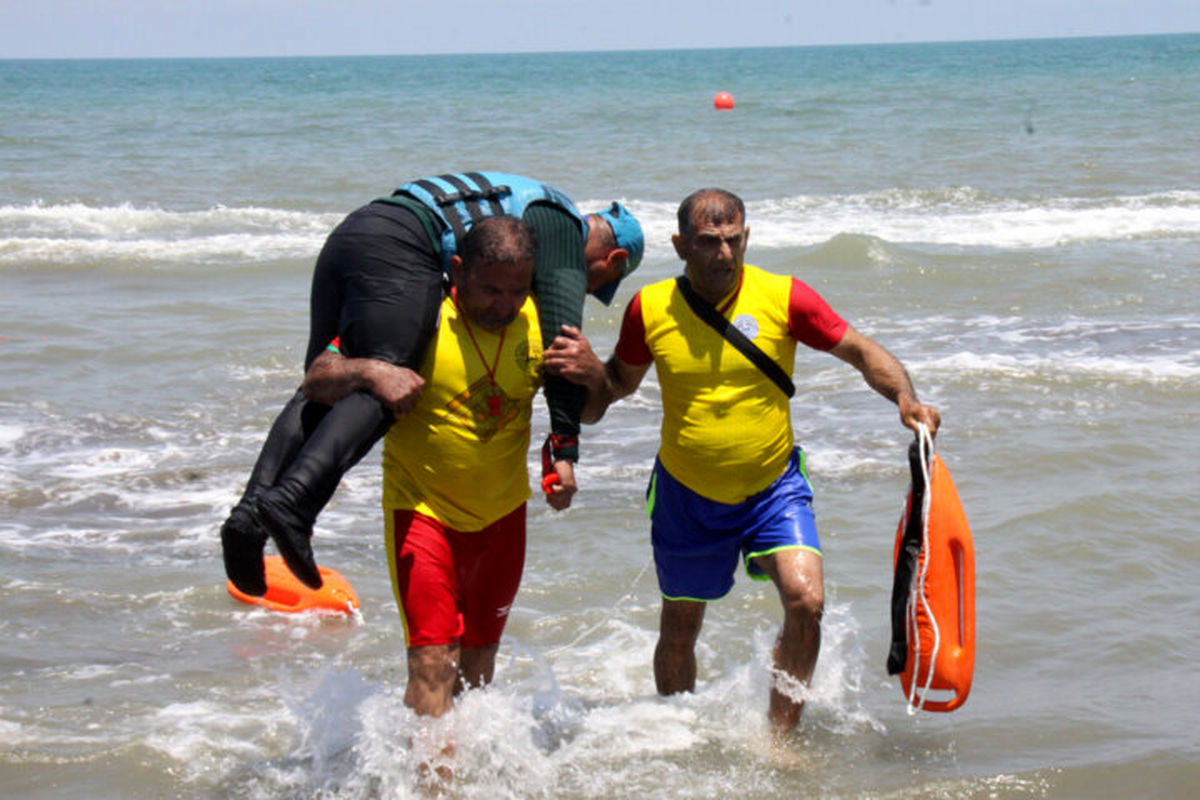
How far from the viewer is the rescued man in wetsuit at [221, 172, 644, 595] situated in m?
4.24

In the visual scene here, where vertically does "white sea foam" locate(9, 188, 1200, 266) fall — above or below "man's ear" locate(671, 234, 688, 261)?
below

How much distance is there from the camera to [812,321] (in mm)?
4785

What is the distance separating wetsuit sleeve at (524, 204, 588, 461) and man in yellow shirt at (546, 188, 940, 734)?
15cm

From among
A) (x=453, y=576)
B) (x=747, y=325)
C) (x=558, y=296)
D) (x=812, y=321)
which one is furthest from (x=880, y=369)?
(x=453, y=576)

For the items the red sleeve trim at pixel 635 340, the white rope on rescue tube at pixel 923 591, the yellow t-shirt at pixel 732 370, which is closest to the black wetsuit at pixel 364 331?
the red sleeve trim at pixel 635 340

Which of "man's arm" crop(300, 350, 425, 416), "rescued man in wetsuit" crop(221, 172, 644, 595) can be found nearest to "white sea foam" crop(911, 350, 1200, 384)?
"rescued man in wetsuit" crop(221, 172, 644, 595)

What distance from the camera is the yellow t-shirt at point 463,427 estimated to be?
4.42 metres

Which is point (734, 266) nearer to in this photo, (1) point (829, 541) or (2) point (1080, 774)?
(2) point (1080, 774)

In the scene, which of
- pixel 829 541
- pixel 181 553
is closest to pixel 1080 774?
pixel 829 541

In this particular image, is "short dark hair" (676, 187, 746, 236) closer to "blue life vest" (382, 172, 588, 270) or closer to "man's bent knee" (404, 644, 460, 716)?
"blue life vest" (382, 172, 588, 270)

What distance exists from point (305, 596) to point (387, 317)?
101 inches

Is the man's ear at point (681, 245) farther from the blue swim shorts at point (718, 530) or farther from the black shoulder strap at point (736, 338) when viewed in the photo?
the blue swim shorts at point (718, 530)

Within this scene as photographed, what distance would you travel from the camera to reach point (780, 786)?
15.7 ft

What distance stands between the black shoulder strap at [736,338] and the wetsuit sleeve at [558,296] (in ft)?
1.29
